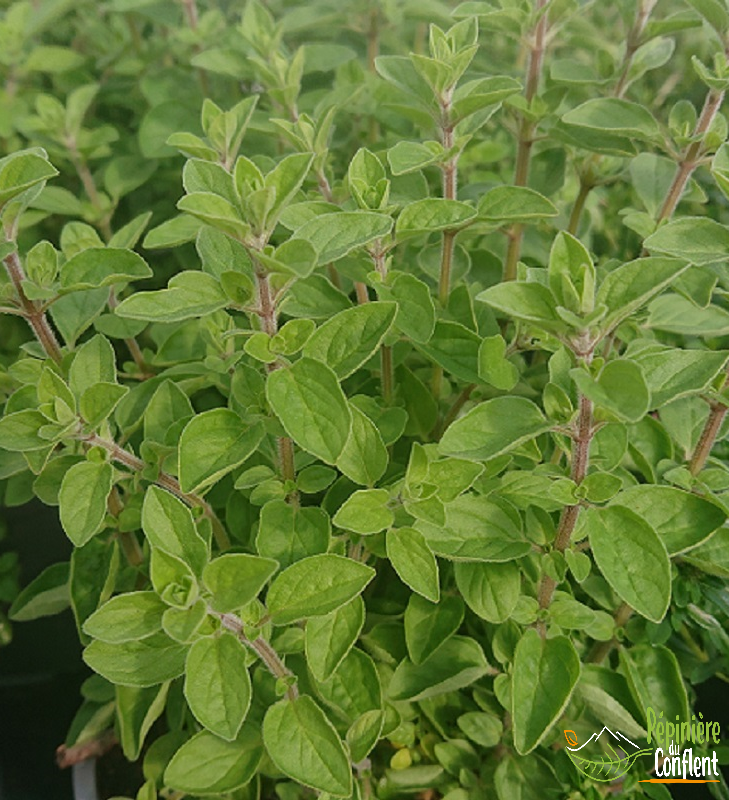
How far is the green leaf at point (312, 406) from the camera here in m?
0.72

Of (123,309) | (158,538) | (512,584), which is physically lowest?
(512,584)

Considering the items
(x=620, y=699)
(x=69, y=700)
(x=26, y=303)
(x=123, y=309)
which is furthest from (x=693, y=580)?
(x=69, y=700)

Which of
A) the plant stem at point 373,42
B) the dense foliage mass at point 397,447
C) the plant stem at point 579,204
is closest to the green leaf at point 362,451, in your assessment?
the dense foliage mass at point 397,447

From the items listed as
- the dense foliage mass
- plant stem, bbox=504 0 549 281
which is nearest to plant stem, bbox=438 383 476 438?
the dense foliage mass

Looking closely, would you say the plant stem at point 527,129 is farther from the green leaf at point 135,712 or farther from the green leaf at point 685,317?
the green leaf at point 135,712

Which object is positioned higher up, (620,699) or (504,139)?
(504,139)

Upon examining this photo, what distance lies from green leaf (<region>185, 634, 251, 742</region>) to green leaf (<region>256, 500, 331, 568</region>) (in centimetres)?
14

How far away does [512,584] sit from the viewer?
0.88 meters

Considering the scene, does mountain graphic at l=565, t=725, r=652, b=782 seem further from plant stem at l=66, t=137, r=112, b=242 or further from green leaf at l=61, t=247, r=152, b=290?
plant stem at l=66, t=137, r=112, b=242

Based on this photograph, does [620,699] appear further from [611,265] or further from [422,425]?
[611,265]

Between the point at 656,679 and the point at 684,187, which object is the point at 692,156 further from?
the point at 656,679

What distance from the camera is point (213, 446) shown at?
82cm

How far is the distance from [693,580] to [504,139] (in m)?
1.32

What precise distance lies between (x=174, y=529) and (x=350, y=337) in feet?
0.89
